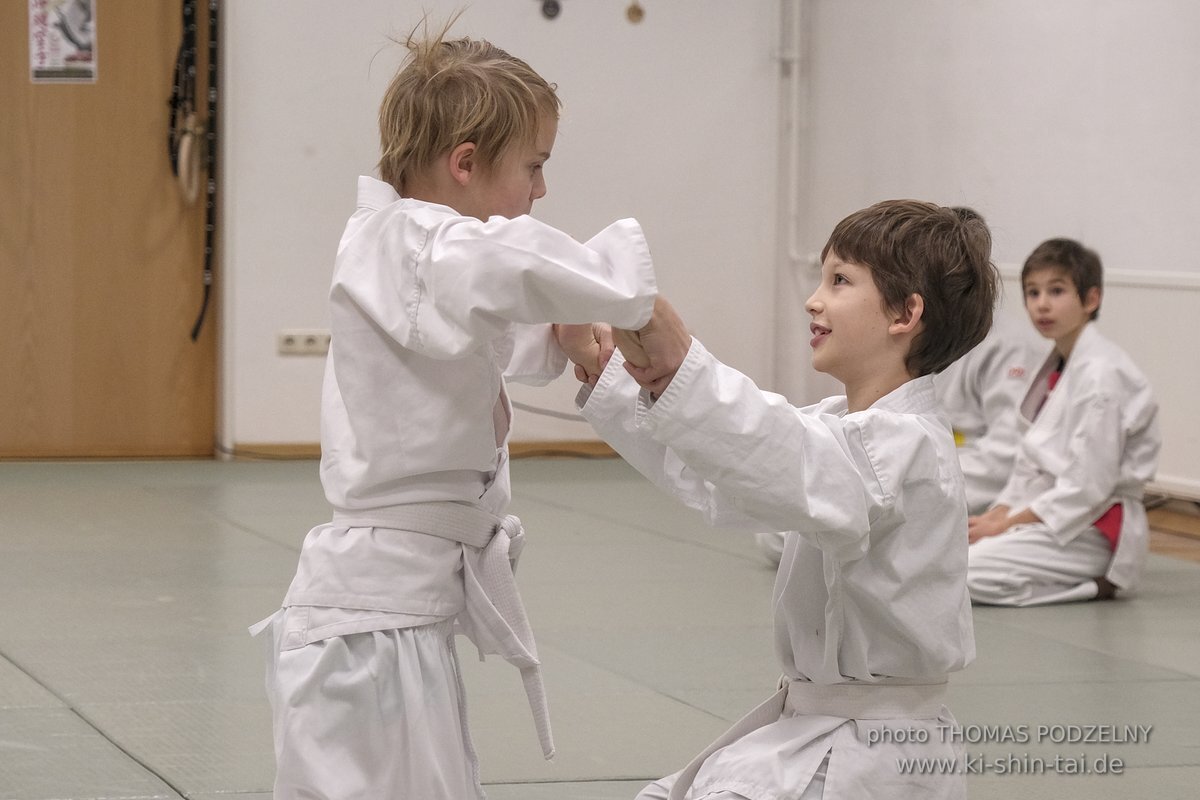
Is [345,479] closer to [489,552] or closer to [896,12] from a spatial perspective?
[489,552]

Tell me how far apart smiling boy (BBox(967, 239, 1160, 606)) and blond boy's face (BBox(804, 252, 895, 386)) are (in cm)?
261

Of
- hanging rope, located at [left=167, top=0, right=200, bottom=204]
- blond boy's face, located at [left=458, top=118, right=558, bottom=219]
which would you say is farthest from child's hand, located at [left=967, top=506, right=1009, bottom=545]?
hanging rope, located at [left=167, top=0, right=200, bottom=204]

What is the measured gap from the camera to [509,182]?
1.87 m

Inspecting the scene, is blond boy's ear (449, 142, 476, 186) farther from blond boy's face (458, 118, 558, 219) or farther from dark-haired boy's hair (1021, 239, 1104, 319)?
dark-haired boy's hair (1021, 239, 1104, 319)

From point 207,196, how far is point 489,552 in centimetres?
562

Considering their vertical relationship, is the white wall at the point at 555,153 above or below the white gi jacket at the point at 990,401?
above

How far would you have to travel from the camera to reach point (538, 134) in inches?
74.2

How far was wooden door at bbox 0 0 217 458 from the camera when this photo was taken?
23.0 feet

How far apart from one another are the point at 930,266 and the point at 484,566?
69cm

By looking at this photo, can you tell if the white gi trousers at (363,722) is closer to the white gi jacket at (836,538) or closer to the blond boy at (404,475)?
the blond boy at (404,475)

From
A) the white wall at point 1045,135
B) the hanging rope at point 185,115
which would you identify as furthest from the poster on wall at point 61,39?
the white wall at point 1045,135

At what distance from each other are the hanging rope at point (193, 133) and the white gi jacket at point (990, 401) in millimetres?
3387

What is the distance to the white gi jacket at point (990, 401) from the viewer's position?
5.48 metres

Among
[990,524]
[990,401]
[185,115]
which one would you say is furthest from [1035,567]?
[185,115]
